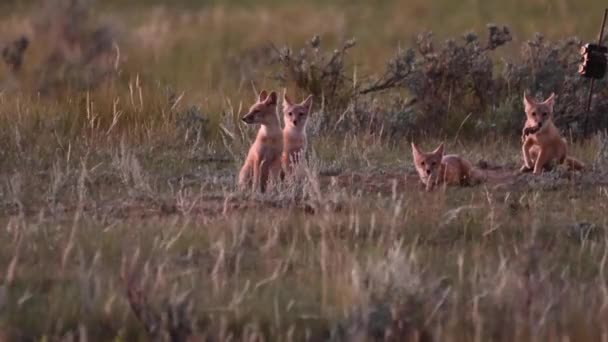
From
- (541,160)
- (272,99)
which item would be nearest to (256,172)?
(272,99)

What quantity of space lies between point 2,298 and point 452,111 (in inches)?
301

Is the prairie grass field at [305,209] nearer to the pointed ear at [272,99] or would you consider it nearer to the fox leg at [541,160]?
the fox leg at [541,160]

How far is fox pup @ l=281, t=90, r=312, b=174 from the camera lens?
1037 centimetres

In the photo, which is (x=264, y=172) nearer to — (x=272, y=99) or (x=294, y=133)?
(x=294, y=133)

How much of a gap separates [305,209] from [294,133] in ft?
7.31

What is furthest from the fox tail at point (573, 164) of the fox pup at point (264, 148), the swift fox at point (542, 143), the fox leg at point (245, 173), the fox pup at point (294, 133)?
the fox leg at point (245, 173)

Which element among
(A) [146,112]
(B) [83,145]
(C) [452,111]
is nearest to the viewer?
(B) [83,145]

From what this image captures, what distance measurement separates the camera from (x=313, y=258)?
23.8 ft

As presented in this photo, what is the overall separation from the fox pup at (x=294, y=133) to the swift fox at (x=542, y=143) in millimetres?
1624

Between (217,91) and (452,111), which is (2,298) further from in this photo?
(217,91)

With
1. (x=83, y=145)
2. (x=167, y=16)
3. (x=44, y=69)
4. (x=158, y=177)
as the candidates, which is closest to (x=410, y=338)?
(x=158, y=177)

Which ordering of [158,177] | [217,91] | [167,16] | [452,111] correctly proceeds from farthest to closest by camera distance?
[167,16]
[217,91]
[452,111]
[158,177]

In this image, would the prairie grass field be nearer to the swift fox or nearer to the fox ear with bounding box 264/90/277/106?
the swift fox

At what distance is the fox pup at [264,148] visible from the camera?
32.5ft
